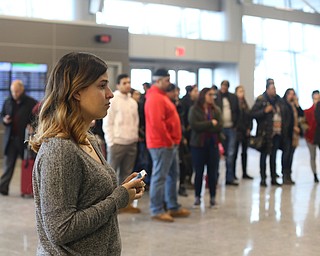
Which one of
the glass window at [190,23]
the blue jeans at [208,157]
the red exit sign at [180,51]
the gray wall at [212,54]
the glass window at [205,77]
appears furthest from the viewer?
the glass window at [205,77]

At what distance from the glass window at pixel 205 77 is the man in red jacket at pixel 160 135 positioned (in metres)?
11.6

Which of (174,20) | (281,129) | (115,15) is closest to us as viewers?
(281,129)

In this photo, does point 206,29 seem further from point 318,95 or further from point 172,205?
point 172,205

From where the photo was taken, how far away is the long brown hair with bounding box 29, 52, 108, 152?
1627 millimetres

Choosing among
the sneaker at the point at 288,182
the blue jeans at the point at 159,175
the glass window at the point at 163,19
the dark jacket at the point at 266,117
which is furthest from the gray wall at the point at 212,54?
the blue jeans at the point at 159,175

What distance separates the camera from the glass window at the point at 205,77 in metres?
17.2

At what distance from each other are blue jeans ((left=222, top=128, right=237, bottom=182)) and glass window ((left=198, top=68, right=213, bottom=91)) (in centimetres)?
888

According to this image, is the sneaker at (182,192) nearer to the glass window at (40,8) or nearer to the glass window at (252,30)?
the glass window at (40,8)

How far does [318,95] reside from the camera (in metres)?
8.89

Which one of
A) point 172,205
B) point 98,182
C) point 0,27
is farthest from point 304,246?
point 0,27

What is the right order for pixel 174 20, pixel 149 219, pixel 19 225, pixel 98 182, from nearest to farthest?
pixel 98 182
pixel 19 225
pixel 149 219
pixel 174 20

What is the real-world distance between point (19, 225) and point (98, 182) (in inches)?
156

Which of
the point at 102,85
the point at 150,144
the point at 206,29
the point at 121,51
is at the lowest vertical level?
the point at 150,144

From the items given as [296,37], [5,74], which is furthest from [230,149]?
[296,37]
